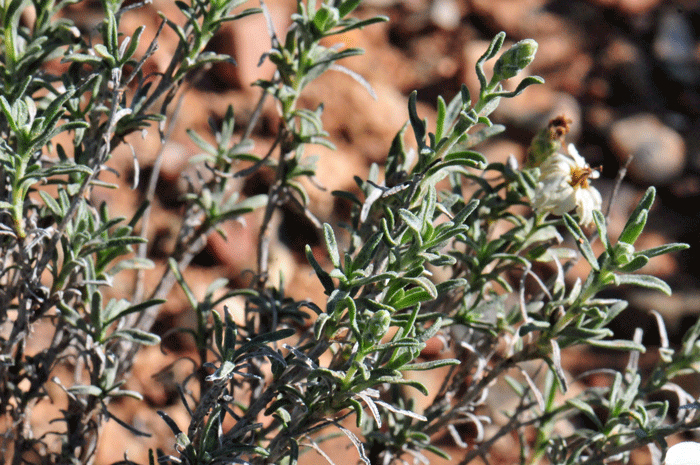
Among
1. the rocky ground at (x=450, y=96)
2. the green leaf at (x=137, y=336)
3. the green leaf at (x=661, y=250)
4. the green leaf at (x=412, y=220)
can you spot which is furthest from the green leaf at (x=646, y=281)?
the rocky ground at (x=450, y=96)

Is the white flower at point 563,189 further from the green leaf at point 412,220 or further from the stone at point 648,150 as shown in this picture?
the stone at point 648,150

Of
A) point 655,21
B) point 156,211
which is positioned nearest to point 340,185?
point 156,211

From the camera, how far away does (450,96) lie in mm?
2697

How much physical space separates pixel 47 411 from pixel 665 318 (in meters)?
2.02

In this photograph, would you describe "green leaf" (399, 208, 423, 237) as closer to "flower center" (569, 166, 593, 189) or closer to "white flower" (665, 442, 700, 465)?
"flower center" (569, 166, 593, 189)

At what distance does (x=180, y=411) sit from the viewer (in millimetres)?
1800

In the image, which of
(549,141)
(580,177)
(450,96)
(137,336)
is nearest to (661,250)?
(580,177)

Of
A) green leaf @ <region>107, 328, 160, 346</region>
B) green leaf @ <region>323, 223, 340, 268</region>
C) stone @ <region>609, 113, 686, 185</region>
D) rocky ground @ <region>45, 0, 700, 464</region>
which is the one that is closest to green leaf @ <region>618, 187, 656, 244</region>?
green leaf @ <region>323, 223, 340, 268</region>

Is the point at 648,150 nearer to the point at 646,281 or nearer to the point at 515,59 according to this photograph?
the point at 646,281

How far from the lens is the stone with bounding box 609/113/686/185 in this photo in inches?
105

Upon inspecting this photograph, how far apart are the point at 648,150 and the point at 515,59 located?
7.01 feet

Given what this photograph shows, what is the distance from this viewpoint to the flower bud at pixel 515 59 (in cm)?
80

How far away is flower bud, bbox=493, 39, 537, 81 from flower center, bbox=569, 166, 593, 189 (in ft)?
0.84

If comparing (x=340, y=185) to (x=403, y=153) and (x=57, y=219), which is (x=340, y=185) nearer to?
(x=403, y=153)
